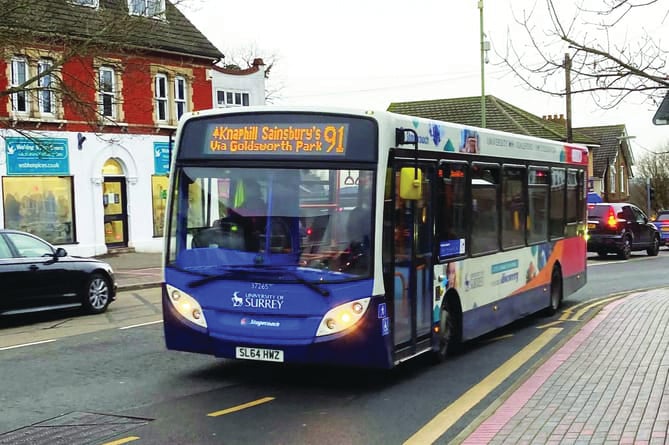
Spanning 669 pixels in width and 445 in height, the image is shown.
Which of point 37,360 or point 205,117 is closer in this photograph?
point 205,117

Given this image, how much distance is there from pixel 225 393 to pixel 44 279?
21.7ft

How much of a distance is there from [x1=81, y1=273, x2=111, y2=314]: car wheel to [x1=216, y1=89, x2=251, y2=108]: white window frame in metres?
18.1

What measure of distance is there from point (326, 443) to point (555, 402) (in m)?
2.11

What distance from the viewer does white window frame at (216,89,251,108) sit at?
32.2m

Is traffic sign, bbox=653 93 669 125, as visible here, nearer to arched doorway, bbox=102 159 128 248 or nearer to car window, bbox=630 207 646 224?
arched doorway, bbox=102 159 128 248

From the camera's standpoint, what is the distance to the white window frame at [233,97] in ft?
106

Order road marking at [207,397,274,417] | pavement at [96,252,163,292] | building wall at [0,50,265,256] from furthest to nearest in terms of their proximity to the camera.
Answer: building wall at [0,50,265,256], pavement at [96,252,163,292], road marking at [207,397,274,417]

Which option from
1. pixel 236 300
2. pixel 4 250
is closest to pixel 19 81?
pixel 4 250

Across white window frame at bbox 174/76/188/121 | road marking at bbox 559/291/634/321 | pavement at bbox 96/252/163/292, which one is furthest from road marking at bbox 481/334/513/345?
white window frame at bbox 174/76/188/121

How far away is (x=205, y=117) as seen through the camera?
8.42 m

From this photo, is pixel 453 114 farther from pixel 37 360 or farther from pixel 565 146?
pixel 37 360

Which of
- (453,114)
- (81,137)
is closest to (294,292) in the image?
(81,137)

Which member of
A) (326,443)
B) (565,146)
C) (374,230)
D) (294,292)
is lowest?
(326,443)

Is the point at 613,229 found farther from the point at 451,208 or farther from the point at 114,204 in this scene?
the point at 451,208
